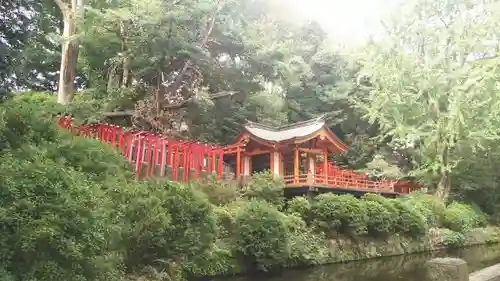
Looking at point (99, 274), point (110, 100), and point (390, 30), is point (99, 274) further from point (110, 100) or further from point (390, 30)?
point (390, 30)

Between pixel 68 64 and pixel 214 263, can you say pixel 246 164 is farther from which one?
pixel 214 263

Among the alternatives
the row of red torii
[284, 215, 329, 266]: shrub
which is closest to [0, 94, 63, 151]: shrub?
the row of red torii

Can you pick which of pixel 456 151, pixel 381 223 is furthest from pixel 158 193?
pixel 456 151

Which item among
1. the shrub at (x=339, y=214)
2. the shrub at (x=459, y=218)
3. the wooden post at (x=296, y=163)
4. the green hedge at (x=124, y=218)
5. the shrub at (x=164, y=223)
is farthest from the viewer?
the shrub at (x=459, y=218)

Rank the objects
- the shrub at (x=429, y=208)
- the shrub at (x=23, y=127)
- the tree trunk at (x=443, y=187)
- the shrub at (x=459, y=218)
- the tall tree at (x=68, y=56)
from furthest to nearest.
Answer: the tree trunk at (x=443, y=187)
the shrub at (x=459, y=218)
the tall tree at (x=68, y=56)
the shrub at (x=429, y=208)
the shrub at (x=23, y=127)

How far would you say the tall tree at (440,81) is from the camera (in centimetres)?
2169

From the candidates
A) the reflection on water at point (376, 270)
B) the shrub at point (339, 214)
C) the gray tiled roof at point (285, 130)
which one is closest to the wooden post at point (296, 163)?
the gray tiled roof at point (285, 130)

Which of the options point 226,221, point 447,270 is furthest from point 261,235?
point 447,270

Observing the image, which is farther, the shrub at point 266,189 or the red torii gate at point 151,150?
the shrub at point 266,189

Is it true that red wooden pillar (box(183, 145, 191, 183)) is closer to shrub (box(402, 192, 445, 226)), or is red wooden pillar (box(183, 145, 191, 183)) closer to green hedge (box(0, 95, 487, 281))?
green hedge (box(0, 95, 487, 281))

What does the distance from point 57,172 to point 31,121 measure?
178cm

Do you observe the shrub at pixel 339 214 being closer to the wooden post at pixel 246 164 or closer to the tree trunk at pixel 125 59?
the wooden post at pixel 246 164

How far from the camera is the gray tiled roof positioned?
1986 centimetres

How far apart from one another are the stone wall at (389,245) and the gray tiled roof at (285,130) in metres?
5.55
